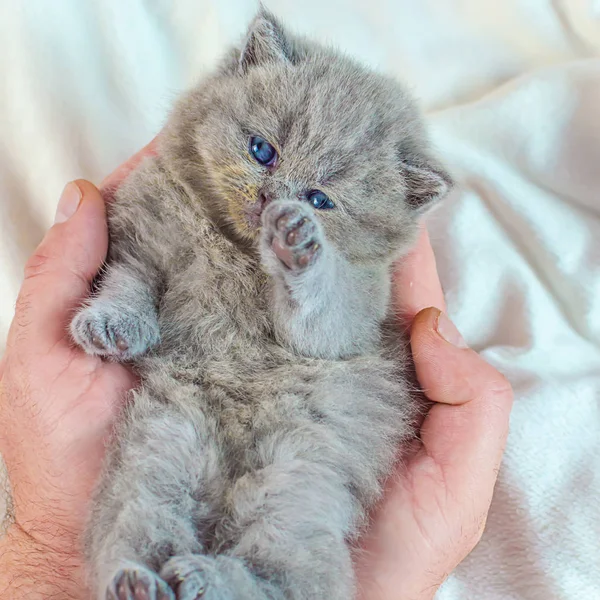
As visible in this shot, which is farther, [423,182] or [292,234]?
[423,182]

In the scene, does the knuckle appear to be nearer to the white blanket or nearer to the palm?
the palm

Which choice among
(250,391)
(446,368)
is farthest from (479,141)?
(250,391)

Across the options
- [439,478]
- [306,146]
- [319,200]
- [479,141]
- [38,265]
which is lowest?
[439,478]

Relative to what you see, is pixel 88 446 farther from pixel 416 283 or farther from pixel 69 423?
pixel 416 283

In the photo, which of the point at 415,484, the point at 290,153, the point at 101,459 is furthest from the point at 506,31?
the point at 101,459

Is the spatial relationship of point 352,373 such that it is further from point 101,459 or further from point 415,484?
point 101,459

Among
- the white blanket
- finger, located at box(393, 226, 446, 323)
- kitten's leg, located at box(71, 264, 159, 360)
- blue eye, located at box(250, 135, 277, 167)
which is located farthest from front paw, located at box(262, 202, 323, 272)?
the white blanket
